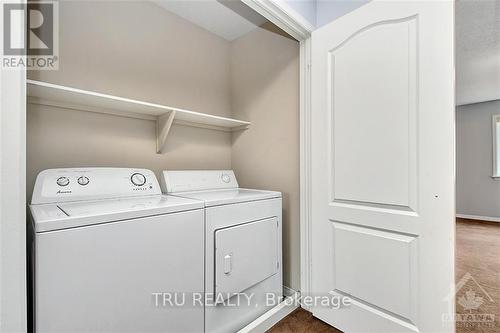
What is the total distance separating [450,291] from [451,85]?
3.18 feet

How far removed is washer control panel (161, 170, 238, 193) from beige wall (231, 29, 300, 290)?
0.82 ft

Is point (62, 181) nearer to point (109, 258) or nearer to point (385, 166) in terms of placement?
point (109, 258)

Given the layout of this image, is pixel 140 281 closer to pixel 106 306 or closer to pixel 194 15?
pixel 106 306

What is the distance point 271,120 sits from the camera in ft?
6.72

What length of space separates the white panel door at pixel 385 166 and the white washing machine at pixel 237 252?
11.9 inches

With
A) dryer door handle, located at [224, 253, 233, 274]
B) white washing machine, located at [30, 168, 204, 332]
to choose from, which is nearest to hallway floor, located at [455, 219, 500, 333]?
dryer door handle, located at [224, 253, 233, 274]

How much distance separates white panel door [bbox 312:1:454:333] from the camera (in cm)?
114

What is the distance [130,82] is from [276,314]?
198 centimetres

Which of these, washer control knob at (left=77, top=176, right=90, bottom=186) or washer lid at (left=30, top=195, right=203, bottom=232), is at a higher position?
washer control knob at (left=77, top=176, right=90, bottom=186)

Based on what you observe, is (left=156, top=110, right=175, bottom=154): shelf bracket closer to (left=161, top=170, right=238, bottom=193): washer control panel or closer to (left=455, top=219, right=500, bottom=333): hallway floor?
(left=161, top=170, right=238, bottom=193): washer control panel

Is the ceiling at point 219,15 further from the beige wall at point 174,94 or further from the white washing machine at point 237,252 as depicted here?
the white washing machine at point 237,252

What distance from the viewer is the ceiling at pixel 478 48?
1943 millimetres

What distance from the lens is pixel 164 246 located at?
1.15 m

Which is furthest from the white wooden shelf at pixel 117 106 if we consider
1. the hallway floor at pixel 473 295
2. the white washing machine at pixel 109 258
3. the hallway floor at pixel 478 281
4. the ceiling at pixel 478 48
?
the hallway floor at pixel 478 281
